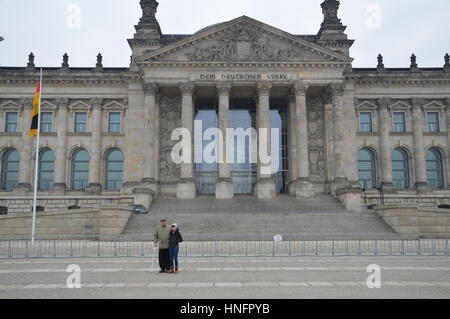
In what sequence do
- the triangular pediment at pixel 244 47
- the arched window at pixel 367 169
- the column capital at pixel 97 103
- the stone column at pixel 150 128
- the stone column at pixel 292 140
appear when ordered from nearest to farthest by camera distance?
the stone column at pixel 150 128 → the triangular pediment at pixel 244 47 → the stone column at pixel 292 140 → the arched window at pixel 367 169 → the column capital at pixel 97 103

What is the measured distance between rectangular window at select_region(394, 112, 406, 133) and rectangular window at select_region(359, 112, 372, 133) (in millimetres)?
3152

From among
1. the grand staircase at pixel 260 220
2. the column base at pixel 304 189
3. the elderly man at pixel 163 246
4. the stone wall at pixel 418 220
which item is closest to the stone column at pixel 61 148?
the grand staircase at pixel 260 220

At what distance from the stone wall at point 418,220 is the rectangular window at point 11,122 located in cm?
4308

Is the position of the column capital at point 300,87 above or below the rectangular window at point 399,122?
above

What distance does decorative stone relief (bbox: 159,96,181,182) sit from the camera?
172 feet

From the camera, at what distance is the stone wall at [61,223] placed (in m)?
35.7

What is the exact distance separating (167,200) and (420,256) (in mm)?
28624

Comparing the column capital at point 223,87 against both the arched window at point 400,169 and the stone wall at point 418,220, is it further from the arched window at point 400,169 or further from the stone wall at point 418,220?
the arched window at point 400,169

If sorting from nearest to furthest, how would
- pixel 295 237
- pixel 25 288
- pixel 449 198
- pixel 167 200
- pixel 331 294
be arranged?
pixel 331 294
pixel 25 288
pixel 295 237
pixel 167 200
pixel 449 198

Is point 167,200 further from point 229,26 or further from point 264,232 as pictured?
point 229,26

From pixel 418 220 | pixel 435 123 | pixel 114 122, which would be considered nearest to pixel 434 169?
pixel 435 123

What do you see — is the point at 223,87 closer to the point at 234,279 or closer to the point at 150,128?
the point at 150,128

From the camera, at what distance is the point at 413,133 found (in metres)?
55.8
